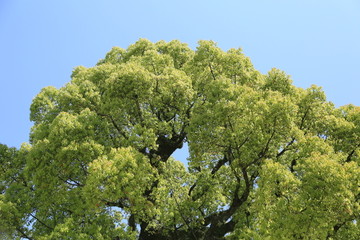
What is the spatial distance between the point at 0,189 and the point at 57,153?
5.81 meters

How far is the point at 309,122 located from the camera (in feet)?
56.6

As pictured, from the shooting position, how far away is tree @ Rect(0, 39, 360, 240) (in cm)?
1343

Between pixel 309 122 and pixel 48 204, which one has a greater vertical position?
pixel 309 122

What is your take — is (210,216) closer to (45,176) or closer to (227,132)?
(227,132)

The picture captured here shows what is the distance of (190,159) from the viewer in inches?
699

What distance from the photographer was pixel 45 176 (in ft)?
53.1

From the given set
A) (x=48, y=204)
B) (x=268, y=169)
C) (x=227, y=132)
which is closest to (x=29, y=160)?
(x=48, y=204)

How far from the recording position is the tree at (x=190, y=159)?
13.4m

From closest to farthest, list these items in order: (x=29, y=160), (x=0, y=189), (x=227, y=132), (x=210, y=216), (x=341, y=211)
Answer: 1. (x=341, y=211)
2. (x=227, y=132)
3. (x=29, y=160)
4. (x=210, y=216)
5. (x=0, y=189)

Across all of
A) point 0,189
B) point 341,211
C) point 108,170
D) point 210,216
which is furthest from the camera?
point 0,189

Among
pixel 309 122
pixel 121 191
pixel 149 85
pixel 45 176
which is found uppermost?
pixel 149 85

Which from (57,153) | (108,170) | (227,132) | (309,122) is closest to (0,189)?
(57,153)

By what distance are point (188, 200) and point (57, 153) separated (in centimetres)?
651

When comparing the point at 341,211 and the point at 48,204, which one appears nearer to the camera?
the point at 341,211
